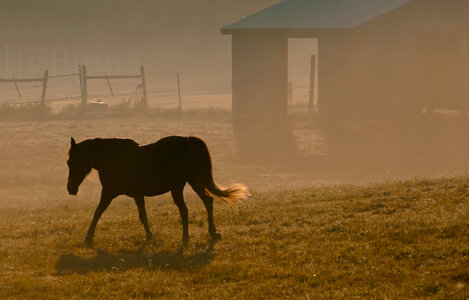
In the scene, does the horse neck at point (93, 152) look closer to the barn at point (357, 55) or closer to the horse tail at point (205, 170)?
the horse tail at point (205, 170)

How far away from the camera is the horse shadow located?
36.4 feet

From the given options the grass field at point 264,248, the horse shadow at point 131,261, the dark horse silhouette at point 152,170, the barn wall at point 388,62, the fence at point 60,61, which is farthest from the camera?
the fence at point 60,61

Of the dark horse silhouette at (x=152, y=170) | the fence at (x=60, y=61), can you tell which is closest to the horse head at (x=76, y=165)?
the dark horse silhouette at (x=152, y=170)

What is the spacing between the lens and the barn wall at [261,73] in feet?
110

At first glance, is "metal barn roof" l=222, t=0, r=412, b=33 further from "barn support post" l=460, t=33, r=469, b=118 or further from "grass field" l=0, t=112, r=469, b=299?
"grass field" l=0, t=112, r=469, b=299

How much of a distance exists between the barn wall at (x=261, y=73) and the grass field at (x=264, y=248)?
14.7 metres

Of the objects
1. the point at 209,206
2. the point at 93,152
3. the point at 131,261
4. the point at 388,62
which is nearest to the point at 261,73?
the point at 388,62

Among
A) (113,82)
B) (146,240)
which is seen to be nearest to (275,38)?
(146,240)

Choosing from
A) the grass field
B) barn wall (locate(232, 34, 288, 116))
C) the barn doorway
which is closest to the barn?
barn wall (locate(232, 34, 288, 116))

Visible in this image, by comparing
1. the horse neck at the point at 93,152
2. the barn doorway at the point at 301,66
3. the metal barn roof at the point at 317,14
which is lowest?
the barn doorway at the point at 301,66

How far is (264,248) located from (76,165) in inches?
138

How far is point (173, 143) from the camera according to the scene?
40.1 ft

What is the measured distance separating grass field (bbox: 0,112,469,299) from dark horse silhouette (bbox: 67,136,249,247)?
70 centimetres

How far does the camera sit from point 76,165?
12930 millimetres
